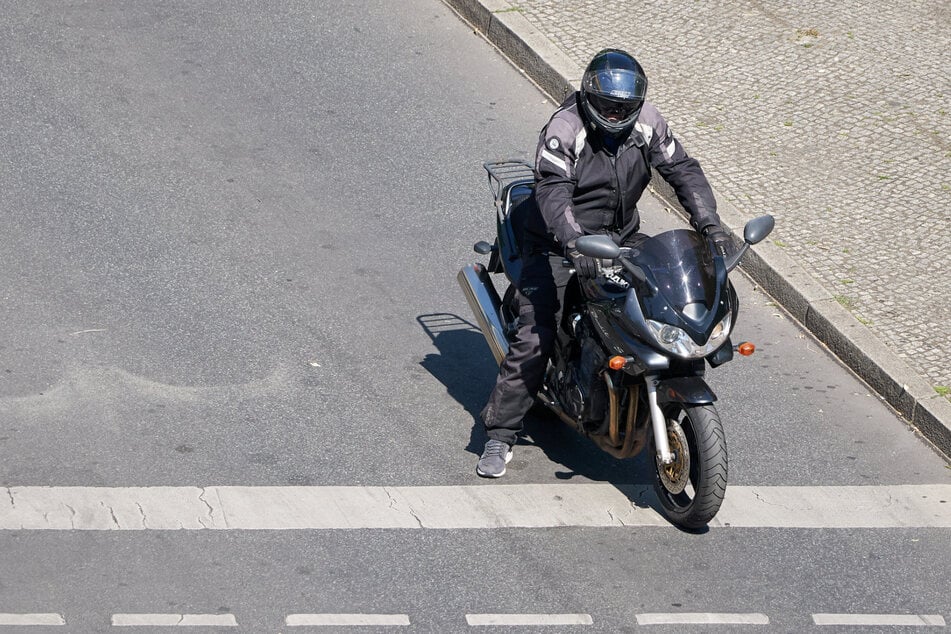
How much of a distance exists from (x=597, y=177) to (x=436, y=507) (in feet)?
5.55

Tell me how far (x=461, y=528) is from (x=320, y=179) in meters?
3.69

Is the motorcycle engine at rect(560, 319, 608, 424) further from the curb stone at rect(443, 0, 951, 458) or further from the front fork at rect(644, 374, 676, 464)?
the curb stone at rect(443, 0, 951, 458)

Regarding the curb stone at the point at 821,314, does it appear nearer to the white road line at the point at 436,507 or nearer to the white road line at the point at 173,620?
the white road line at the point at 436,507

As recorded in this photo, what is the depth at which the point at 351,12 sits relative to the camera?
11.2 m

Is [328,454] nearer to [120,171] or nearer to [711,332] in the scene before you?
[711,332]

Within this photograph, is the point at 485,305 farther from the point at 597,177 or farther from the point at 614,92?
the point at 614,92

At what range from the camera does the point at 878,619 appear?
5508mm

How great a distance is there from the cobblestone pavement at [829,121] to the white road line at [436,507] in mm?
1266

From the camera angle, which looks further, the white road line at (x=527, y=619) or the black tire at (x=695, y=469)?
the black tire at (x=695, y=469)

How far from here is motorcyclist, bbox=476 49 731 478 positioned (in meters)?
5.89

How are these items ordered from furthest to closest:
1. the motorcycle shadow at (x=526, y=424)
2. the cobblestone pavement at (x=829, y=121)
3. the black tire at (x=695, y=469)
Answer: the cobblestone pavement at (x=829, y=121) → the motorcycle shadow at (x=526, y=424) → the black tire at (x=695, y=469)

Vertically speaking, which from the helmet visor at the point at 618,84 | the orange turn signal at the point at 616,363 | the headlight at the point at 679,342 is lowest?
the orange turn signal at the point at 616,363

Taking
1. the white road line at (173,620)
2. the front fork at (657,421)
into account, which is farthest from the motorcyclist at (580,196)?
the white road line at (173,620)

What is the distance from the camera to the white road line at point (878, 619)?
5.47 m
